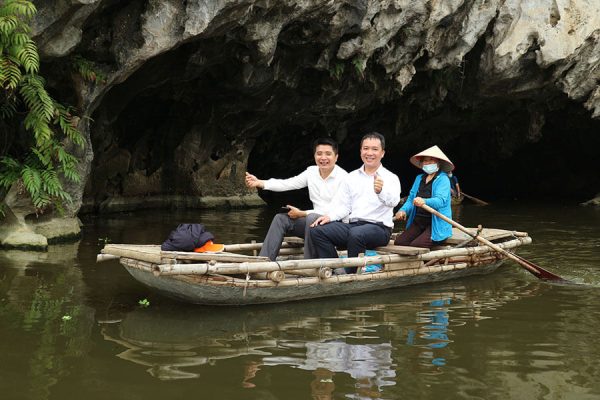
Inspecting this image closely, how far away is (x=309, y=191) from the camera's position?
265 inches

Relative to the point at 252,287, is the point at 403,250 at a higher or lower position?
higher

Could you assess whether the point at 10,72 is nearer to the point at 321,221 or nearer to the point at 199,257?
the point at 199,257

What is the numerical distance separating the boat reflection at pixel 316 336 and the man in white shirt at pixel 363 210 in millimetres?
570

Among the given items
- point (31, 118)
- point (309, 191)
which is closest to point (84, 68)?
point (31, 118)

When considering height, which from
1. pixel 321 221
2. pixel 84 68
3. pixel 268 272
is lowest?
pixel 268 272

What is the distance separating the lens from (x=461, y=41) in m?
14.8

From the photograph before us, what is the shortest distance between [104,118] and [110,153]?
1.90 metres

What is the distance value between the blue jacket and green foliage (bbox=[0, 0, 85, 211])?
16.4ft

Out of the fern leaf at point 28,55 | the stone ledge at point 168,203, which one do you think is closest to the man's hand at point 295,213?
the fern leaf at point 28,55

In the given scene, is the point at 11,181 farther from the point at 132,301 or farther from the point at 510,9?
the point at 510,9

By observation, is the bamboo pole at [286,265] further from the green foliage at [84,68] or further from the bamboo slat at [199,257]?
the green foliage at [84,68]

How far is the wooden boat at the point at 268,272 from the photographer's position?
217 inches

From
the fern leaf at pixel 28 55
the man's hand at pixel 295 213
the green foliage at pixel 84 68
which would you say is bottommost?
the man's hand at pixel 295 213

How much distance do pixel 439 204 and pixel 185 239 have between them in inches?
122
